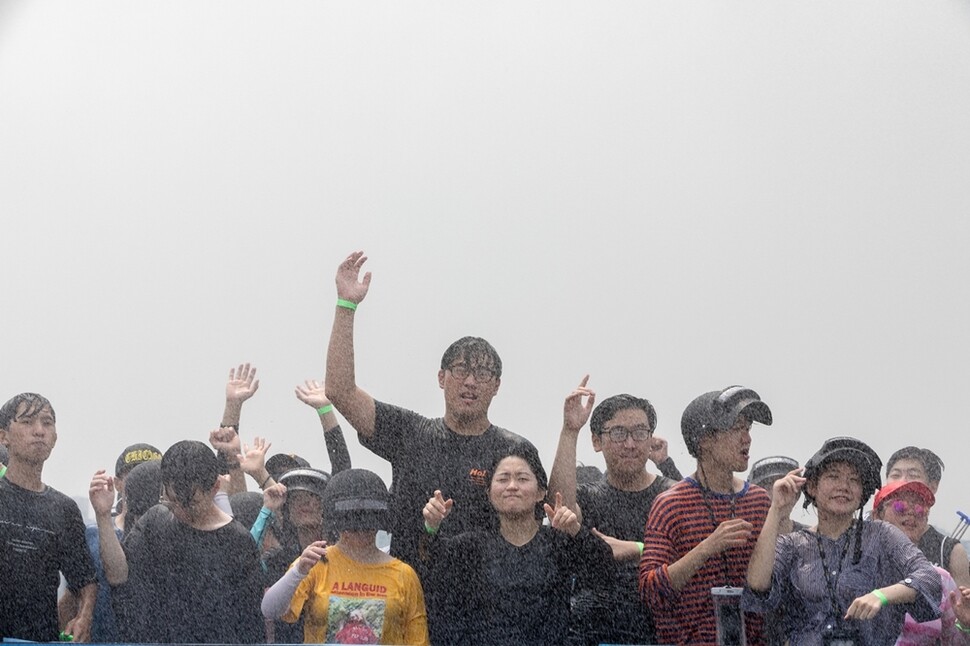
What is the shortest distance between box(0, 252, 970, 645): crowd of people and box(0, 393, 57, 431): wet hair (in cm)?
1

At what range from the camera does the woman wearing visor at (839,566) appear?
345cm

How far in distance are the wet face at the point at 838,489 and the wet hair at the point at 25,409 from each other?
2.50 m

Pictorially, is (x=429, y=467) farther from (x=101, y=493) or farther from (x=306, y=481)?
(x=101, y=493)

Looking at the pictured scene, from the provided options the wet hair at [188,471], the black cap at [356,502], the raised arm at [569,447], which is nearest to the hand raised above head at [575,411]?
the raised arm at [569,447]

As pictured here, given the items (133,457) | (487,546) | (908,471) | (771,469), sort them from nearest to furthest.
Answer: (487,546) < (771,469) < (908,471) < (133,457)

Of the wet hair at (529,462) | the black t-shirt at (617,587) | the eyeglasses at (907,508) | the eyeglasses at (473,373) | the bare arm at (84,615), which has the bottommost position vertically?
the bare arm at (84,615)

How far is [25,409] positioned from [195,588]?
0.83 meters

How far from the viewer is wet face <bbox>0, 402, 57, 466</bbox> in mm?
4160

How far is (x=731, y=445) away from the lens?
12.4 feet

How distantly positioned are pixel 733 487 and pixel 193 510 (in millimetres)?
1753

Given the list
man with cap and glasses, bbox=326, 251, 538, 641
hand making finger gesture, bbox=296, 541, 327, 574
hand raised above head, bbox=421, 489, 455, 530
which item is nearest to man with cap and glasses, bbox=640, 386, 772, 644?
man with cap and glasses, bbox=326, 251, 538, 641

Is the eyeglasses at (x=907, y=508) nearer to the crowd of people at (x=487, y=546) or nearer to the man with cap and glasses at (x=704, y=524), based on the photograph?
the crowd of people at (x=487, y=546)

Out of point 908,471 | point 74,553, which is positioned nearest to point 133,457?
point 74,553

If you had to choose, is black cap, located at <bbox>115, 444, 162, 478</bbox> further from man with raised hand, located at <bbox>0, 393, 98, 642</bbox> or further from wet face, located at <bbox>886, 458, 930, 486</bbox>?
wet face, located at <bbox>886, 458, 930, 486</bbox>
